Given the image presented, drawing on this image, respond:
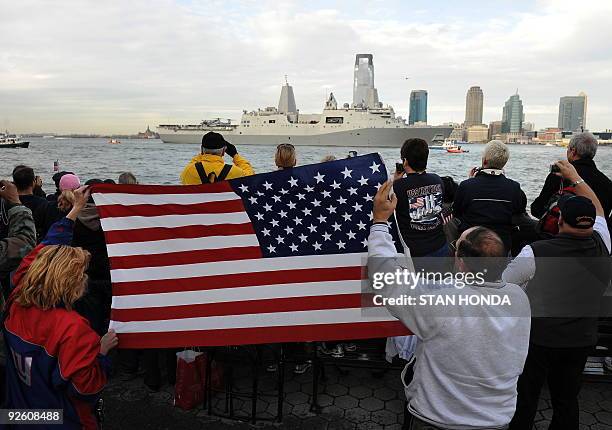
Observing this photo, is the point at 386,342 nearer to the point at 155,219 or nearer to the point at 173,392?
the point at 173,392

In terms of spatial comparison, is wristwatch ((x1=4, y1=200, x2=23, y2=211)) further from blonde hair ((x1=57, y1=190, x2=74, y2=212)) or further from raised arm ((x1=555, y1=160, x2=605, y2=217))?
raised arm ((x1=555, y1=160, x2=605, y2=217))

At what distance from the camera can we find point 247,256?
268cm

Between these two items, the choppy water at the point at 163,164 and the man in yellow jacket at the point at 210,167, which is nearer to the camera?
the man in yellow jacket at the point at 210,167

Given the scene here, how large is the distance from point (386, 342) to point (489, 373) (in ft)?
5.41

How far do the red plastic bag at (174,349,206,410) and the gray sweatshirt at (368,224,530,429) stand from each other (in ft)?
5.81

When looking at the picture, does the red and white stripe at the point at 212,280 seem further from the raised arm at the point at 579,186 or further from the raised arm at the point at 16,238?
the raised arm at the point at 579,186

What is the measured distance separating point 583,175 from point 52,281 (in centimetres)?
369

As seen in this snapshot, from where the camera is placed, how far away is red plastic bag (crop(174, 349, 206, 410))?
3043 millimetres

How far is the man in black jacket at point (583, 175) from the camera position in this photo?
11.6 feet

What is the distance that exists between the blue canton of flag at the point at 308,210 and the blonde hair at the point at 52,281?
3.45 feet

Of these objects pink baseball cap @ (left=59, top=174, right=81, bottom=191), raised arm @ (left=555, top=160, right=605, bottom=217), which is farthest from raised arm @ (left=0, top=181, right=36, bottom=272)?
raised arm @ (left=555, top=160, right=605, bottom=217)

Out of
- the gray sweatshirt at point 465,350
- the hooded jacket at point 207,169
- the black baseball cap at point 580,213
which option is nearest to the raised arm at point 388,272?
the gray sweatshirt at point 465,350

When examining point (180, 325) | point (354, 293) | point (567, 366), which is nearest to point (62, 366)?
point (180, 325)

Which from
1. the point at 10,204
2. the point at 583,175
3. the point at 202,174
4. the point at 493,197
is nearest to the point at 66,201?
the point at 10,204
